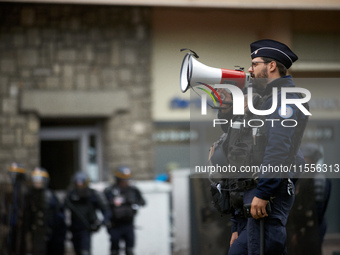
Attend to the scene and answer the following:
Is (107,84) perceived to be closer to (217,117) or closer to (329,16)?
(329,16)

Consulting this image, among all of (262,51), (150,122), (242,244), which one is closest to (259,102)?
(262,51)

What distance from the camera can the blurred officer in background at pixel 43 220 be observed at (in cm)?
1155

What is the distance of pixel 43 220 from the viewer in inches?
462

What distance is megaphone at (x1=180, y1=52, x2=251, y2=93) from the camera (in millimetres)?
5016

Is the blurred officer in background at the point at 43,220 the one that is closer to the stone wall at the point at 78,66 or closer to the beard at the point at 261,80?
the stone wall at the point at 78,66

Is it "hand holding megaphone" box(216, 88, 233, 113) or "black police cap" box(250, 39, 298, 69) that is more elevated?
"black police cap" box(250, 39, 298, 69)

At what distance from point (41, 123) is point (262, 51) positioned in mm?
10828

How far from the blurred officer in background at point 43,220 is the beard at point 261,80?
7329 mm

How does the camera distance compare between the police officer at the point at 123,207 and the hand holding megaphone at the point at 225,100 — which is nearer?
the hand holding megaphone at the point at 225,100

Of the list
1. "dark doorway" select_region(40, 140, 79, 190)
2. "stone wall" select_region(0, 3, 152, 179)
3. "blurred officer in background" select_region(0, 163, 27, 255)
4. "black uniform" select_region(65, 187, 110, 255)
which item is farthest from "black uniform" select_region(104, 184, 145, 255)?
"dark doorway" select_region(40, 140, 79, 190)

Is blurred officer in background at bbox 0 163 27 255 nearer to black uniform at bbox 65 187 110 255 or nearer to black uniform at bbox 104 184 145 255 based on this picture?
black uniform at bbox 65 187 110 255

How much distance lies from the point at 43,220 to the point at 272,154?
7.82m

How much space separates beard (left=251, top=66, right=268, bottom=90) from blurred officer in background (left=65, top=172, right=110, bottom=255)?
711cm

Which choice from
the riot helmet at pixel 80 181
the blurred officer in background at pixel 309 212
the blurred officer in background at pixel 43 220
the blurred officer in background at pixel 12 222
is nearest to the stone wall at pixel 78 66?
the blurred officer in background at pixel 43 220
